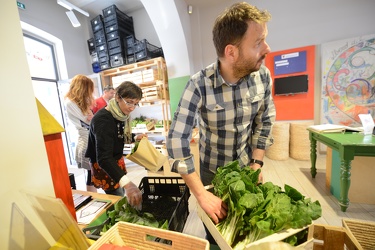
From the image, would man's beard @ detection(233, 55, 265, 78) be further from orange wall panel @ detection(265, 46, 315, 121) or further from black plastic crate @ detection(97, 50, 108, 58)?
black plastic crate @ detection(97, 50, 108, 58)

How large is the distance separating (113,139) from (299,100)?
380 cm

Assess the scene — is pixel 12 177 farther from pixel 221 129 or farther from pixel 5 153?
pixel 221 129

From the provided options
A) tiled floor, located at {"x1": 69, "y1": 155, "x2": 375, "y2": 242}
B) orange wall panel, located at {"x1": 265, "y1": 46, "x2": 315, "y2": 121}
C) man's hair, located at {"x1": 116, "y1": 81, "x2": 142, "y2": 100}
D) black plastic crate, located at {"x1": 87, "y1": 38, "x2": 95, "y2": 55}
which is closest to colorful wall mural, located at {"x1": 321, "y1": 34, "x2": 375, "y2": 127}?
orange wall panel, located at {"x1": 265, "y1": 46, "x2": 315, "y2": 121}

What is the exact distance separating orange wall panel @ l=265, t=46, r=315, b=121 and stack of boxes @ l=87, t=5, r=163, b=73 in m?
2.77

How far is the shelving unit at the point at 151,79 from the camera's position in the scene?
388cm

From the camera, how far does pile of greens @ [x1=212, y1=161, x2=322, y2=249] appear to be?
54 cm

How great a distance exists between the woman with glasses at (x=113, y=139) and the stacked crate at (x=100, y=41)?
3473 millimetres

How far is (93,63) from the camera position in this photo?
471 centimetres

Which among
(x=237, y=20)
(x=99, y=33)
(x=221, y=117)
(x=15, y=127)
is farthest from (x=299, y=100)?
(x=99, y=33)

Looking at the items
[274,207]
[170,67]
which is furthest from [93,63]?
[274,207]

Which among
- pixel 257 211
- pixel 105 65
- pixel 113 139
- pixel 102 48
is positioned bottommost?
pixel 257 211

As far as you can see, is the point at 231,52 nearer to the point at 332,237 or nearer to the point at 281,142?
the point at 332,237

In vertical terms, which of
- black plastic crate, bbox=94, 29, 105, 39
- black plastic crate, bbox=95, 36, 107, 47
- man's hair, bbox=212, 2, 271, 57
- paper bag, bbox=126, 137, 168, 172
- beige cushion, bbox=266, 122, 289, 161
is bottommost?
beige cushion, bbox=266, 122, 289, 161

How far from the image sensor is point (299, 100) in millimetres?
3664
